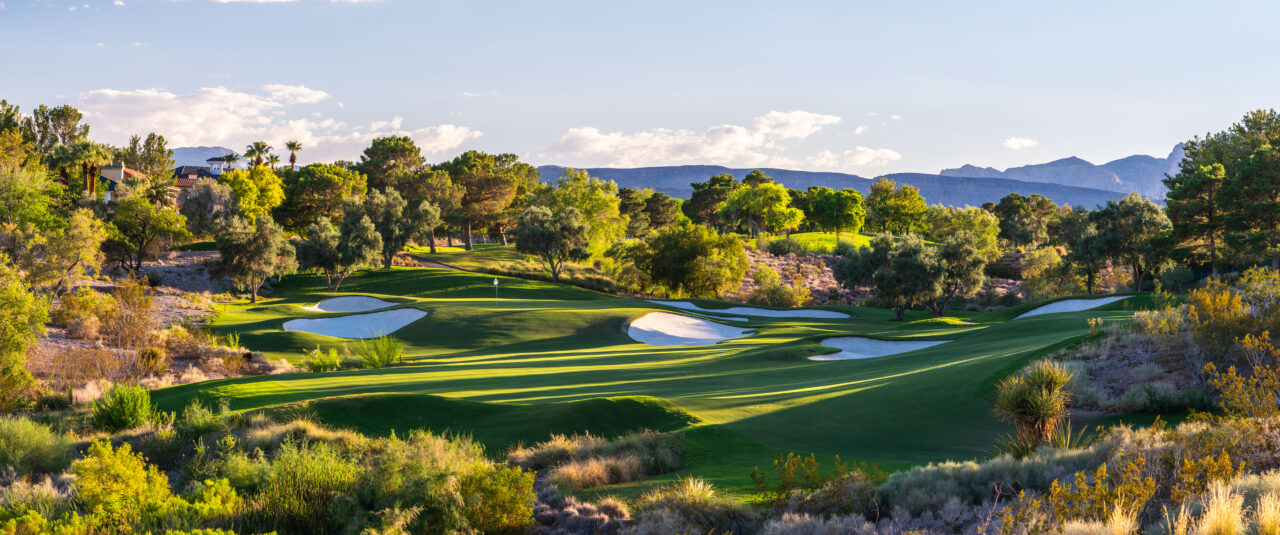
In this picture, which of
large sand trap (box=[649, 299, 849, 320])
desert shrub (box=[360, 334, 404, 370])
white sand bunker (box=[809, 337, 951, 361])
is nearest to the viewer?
desert shrub (box=[360, 334, 404, 370])

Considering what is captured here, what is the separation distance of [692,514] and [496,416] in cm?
718

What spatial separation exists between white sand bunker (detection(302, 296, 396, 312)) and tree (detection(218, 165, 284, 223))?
1376 inches

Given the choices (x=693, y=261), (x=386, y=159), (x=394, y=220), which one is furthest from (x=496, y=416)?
(x=386, y=159)

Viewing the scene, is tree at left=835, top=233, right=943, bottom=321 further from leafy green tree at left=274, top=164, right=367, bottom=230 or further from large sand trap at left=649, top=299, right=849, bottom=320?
leafy green tree at left=274, top=164, right=367, bottom=230

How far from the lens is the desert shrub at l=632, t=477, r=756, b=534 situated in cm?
699

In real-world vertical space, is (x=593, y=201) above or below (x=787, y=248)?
above

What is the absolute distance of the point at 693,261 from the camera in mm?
57219

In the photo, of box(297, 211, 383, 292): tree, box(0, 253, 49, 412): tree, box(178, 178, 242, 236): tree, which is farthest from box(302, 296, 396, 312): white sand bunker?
box(178, 178, 242, 236): tree

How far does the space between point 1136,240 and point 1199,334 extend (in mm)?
50687

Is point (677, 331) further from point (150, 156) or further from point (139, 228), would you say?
point (150, 156)

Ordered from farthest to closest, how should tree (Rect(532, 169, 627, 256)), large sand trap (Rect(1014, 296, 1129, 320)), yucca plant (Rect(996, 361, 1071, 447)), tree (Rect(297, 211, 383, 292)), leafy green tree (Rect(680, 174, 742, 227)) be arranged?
leafy green tree (Rect(680, 174, 742, 227)) → tree (Rect(532, 169, 627, 256)) → tree (Rect(297, 211, 383, 292)) → large sand trap (Rect(1014, 296, 1129, 320)) → yucca plant (Rect(996, 361, 1071, 447))

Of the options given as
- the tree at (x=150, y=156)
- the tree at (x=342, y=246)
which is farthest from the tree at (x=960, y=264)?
the tree at (x=150, y=156)

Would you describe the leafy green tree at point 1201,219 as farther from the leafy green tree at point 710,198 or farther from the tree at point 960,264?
the leafy green tree at point 710,198

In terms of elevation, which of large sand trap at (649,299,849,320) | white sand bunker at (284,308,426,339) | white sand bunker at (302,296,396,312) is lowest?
large sand trap at (649,299,849,320)
